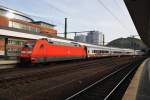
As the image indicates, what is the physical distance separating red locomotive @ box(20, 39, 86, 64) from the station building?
369 centimetres

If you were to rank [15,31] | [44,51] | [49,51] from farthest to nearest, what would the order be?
[15,31] → [49,51] → [44,51]

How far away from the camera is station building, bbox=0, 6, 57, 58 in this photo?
3002 centimetres

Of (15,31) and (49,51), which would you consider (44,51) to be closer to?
(49,51)

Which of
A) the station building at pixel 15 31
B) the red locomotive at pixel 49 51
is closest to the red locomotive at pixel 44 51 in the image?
the red locomotive at pixel 49 51

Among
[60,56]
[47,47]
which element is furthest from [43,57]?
[60,56]

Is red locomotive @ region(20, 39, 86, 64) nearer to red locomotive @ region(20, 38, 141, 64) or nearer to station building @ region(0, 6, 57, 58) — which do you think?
red locomotive @ region(20, 38, 141, 64)

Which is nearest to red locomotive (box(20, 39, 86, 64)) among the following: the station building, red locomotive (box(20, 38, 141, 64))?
red locomotive (box(20, 38, 141, 64))

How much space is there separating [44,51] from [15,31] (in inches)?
283

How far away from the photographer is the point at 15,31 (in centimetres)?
3117

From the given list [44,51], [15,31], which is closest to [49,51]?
[44,51]

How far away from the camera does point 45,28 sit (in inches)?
4102

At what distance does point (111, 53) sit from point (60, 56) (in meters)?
36.5

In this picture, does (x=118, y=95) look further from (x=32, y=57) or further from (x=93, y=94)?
(x=32, y=57)

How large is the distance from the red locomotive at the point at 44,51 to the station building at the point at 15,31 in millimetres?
3694
